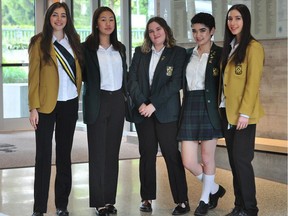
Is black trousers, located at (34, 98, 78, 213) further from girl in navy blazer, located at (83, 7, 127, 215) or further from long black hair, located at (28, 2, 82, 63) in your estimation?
long black hair, located at (28, 2, 82, 63)

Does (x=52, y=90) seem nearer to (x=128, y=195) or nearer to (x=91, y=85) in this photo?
(x=91, y=85)

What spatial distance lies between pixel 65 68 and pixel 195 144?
1068 mm

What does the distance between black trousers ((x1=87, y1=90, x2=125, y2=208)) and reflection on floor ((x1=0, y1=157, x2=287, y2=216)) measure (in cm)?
24

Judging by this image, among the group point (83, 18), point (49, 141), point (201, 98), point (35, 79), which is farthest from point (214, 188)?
point (83, 18)

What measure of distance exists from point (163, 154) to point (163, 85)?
1.69ft

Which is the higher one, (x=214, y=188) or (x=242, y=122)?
Answer: (x=242, y=122)

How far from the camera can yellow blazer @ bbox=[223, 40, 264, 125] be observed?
12.7 feet

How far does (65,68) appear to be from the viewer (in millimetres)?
4074

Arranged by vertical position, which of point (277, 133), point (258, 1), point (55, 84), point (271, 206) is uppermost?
point (258, 1)

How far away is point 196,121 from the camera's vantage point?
4.19m

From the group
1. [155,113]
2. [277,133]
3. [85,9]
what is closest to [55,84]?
[155,113]

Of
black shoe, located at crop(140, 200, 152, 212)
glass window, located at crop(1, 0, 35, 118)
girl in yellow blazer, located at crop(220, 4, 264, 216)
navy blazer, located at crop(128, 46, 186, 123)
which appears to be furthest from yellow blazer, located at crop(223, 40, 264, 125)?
glass window, located at crop(1, 0, 35, 118)

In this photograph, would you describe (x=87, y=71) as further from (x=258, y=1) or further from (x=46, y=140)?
(x=258, y=1)

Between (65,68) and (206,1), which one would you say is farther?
(206,1)
